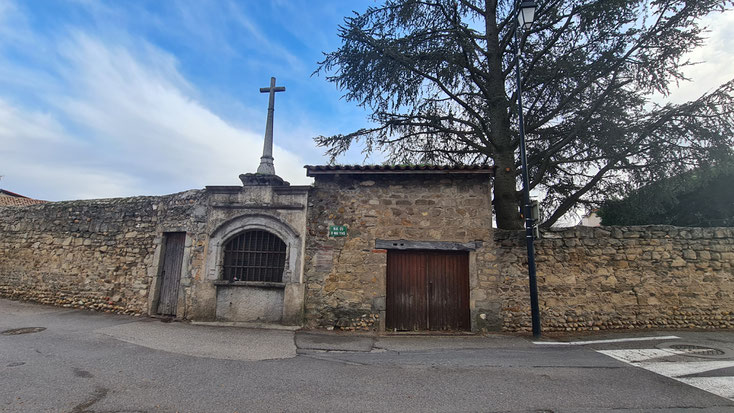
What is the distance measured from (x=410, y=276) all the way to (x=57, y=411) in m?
5.85

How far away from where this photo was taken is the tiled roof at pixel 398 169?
7.44m

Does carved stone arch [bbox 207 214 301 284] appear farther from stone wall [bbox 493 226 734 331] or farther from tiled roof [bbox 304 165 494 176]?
stone wall [bbox 493 226 734 331]

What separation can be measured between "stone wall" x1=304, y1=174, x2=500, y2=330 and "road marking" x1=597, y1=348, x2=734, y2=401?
7.87 ft

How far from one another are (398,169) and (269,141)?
366 centimetres

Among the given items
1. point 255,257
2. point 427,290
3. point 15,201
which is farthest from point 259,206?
point 15,201

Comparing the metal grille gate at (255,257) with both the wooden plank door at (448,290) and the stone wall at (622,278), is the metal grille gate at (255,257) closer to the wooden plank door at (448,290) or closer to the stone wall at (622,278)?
the wooden plank door at (448,290)

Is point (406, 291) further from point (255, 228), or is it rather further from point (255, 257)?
point (255, 228)

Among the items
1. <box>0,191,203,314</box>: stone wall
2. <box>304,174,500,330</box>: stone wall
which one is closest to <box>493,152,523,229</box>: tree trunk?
<box>304,174,500,330</box>: stone wall

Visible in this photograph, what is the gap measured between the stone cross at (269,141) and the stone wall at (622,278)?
227 inches

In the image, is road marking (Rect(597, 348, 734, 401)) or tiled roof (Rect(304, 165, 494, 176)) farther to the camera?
tiled roof (Rect(304, 165, 494, 176))

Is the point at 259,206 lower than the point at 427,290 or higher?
higher

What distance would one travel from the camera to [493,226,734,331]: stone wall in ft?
23.5

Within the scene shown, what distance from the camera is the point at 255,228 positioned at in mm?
7863

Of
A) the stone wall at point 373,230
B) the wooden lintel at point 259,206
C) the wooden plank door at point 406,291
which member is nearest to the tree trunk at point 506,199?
the stone wall at point 373,230
